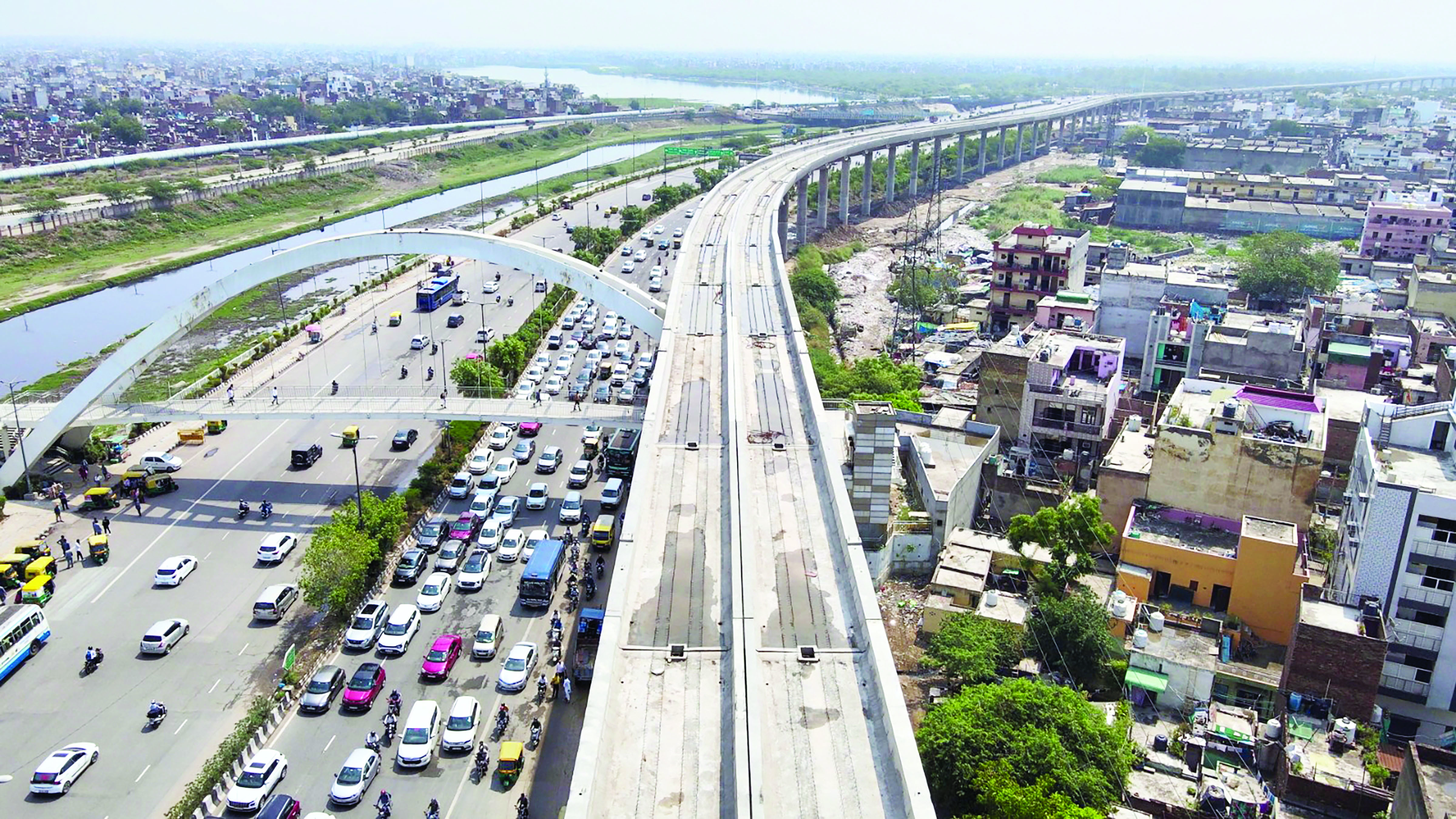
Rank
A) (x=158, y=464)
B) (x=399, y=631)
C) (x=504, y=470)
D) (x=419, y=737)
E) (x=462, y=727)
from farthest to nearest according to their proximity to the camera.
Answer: (x=504, y=470) → (x=158, y=464) → (x=399, y=631) → (x=462, y=727) → (x=419, y=737)

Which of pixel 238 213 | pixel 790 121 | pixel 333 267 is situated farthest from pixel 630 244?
pixel 790 121

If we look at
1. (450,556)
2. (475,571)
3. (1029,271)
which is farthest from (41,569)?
(1029,271)

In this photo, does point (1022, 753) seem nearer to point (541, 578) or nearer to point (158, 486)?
point (541, 578)

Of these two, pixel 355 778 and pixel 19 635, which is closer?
pixel 355 778

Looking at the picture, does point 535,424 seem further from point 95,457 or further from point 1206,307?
point 1206,307

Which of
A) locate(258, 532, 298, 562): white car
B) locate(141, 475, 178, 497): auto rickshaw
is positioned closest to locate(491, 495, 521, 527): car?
locate(258, 532, 298, 562): white car
